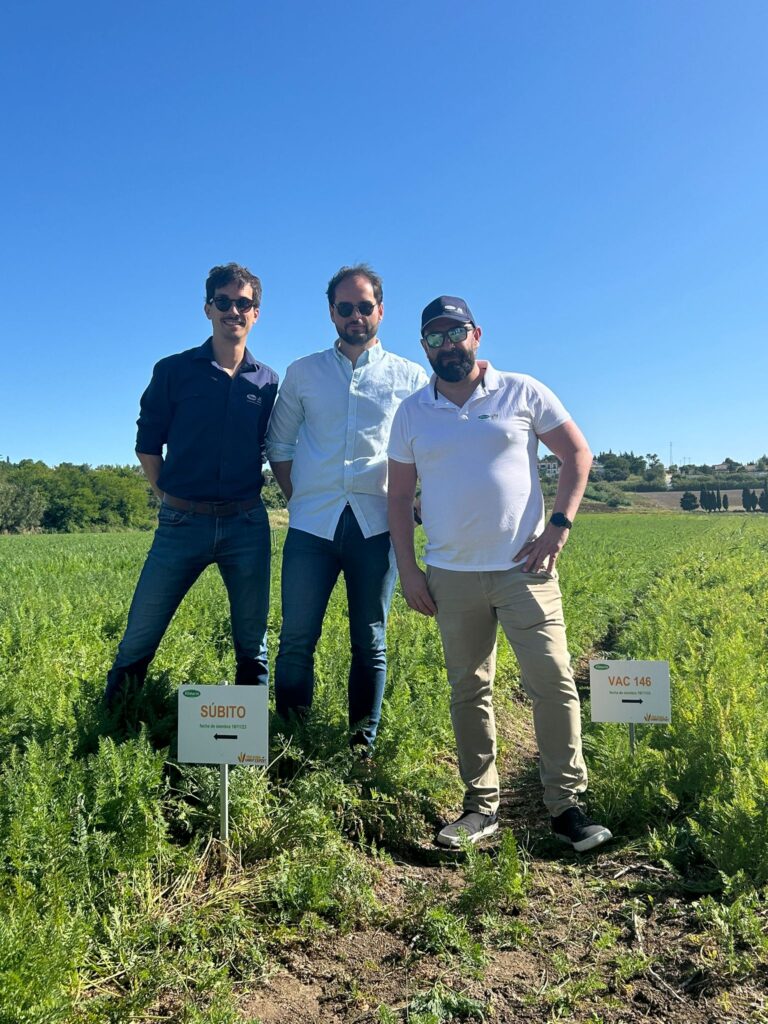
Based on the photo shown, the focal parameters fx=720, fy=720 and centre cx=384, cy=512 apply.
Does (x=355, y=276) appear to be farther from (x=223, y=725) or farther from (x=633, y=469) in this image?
(x=633, y=469)

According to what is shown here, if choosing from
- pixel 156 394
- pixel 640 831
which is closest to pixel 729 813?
pixel 640 831

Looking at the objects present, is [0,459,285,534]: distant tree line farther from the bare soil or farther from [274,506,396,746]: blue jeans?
the bare soil

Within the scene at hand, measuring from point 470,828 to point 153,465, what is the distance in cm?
262

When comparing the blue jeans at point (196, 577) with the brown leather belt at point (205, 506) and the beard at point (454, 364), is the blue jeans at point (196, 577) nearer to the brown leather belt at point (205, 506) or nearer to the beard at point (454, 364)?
the brown leather belt at point (205, 506)

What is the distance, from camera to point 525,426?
3639 millimetres

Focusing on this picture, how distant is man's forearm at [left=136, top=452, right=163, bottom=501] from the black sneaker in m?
2.73

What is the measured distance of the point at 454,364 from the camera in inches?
141

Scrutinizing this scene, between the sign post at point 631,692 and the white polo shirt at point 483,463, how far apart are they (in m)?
0.92

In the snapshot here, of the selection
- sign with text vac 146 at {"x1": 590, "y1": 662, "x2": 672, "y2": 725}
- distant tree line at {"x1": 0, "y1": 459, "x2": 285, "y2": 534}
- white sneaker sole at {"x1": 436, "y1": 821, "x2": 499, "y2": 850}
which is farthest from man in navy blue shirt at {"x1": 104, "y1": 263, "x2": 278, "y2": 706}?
distant tree line at {"x1": 0, "y1": 459, "x2": 285, "y2": 534}

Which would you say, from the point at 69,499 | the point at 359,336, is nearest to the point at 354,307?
the point at 359,336

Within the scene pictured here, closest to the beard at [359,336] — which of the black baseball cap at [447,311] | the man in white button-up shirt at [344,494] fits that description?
the man in white button-up shirt at [344,494]

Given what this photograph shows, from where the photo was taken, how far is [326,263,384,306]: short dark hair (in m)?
3.92

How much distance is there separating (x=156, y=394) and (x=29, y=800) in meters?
2.14

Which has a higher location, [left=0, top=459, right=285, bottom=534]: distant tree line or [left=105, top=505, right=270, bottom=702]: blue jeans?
[left=0, top=459, right=285, bottom=534]: distant tree line
